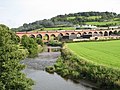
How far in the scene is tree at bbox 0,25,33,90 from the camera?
3316 cm

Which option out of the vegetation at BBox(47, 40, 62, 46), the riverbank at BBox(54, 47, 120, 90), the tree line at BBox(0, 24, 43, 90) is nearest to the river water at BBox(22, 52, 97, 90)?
the riverbank at BBox(54, 47, 120, 90)

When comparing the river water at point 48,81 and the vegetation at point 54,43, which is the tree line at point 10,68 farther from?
the vegetation at point 54,43

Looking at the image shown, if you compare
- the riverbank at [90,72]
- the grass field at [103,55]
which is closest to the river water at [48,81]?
the riverbank at [90,72]

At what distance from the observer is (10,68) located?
1330 inches

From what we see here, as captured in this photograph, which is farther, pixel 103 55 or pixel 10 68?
pixel 103 55

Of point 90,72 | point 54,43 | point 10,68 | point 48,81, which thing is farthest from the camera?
point 54,43

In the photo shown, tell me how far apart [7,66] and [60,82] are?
95.7ft

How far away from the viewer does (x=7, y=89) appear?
109 feet

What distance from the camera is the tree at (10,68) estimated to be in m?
33.2

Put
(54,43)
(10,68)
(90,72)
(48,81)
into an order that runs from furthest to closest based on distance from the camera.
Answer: (54,43) < (48,81) < (90,72) < (10,68)

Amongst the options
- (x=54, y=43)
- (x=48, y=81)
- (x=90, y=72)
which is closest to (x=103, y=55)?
(x=48, y=81)

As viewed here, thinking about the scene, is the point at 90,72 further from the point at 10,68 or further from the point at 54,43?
the point at 54,43

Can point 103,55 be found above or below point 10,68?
below

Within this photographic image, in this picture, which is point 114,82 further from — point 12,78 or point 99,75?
point 12,78
